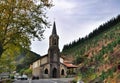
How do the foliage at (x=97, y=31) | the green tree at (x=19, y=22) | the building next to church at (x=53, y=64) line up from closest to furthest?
the green tree at (x=19, y=22), the building next to church at (x=53, y=64), the foliage at (x=97, y=31)

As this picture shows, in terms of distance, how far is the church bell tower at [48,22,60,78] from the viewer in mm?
114875

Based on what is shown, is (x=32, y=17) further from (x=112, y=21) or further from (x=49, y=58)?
(x=112, y=21)

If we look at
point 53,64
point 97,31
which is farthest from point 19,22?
point 97,31

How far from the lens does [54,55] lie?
118438 millimetres

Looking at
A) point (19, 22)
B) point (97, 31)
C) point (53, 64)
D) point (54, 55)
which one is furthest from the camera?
point (97, 31)

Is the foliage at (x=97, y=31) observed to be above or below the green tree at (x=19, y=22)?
above

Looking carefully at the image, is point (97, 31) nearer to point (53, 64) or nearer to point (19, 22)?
point (53, 64)

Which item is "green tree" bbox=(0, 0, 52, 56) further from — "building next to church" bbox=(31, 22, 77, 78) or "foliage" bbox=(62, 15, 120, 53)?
"foliage" bbox=(62, 15, 120, 53)

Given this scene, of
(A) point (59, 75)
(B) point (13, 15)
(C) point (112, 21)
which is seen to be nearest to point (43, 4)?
(B) point (13, 15)

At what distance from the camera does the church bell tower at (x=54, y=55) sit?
114875 mm

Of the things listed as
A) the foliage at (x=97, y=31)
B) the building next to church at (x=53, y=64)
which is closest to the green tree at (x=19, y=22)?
the building next to church at (x=53, y=64)

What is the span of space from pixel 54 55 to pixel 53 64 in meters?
2.98

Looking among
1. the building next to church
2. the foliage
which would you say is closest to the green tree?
the building next to church

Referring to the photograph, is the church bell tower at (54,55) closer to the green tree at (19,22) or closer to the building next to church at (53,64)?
the building next to church at (53,64)
